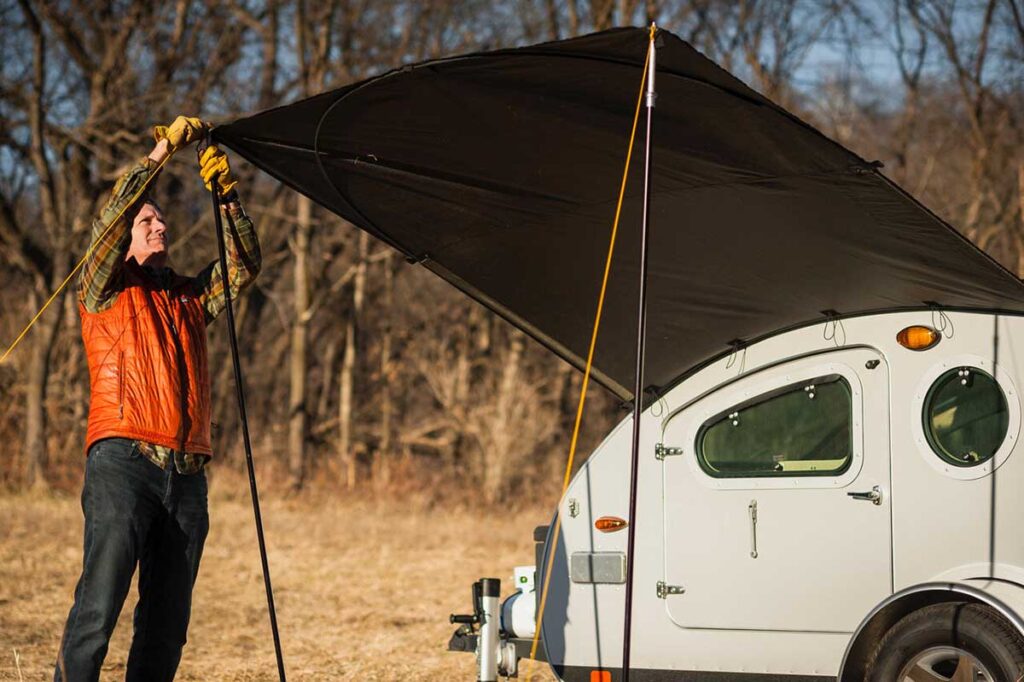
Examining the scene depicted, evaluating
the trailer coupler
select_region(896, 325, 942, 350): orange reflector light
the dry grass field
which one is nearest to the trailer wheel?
select_region(896, 325, 942, 350): orange reflector light

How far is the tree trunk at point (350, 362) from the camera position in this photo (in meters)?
19.0

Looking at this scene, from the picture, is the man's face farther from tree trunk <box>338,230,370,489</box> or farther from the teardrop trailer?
tree trunk <box>338,230,370,489</box>

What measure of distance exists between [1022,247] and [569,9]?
773cm

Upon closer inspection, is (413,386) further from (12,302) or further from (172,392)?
→ (172,392)

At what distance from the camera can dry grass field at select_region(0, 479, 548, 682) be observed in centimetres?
777

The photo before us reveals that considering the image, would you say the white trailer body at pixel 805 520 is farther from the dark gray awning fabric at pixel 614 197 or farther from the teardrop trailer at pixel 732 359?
the dark gray awning fabric at pixel 614 197

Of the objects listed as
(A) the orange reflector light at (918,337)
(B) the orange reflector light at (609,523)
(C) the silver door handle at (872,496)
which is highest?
(A) the orange reflector light at (918,337)

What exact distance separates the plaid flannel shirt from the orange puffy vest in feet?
0.12

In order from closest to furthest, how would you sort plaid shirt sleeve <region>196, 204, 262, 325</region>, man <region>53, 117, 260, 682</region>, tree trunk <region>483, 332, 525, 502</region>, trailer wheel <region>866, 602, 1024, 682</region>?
trailer wheel <region>866, 602, 1024, 682</region> → man <region>53, 117, 260, 682</region> → plaid shirt sleeve <region>196, 204, 262, 325</region> → tree trunk <region>483, 332, 525, 502</region>

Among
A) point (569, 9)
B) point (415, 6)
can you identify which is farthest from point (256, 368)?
point (569, 9)

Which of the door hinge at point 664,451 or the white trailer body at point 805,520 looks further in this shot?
the door hinge at point 664,451

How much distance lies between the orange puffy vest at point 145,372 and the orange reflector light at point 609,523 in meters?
1.73

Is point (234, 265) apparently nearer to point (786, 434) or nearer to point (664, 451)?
point (664, 451)

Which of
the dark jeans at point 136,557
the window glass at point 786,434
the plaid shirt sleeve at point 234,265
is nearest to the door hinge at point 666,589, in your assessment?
A: the window glass at point 786,434
